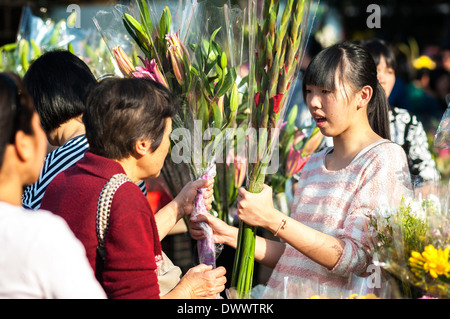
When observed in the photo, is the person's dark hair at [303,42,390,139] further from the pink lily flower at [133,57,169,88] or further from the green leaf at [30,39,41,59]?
the green leaf at [30,39,41,59]

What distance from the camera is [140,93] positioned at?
1572 mm

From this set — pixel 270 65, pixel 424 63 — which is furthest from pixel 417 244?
pixel 424 63

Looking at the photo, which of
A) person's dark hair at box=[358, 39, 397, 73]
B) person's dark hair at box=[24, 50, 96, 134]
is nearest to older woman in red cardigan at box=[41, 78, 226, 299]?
person's dark hair at box=[24, 50, 96, 134]

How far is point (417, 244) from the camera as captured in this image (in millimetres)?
1571

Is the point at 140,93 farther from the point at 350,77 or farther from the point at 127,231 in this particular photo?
the point at 350,77

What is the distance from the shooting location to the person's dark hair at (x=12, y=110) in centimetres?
117

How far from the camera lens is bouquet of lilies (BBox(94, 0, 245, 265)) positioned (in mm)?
1900

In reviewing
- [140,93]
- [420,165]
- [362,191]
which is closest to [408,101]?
[420,165]

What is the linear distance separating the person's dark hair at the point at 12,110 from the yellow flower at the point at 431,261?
101 cm

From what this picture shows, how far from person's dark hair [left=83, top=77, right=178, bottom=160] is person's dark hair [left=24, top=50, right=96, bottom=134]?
561 millimetres

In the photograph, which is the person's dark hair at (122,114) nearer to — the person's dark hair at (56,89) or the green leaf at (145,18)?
the green leaf at (145,18)

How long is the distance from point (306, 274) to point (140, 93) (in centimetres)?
88

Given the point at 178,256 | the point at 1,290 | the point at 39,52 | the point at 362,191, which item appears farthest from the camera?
the point at 178,256
